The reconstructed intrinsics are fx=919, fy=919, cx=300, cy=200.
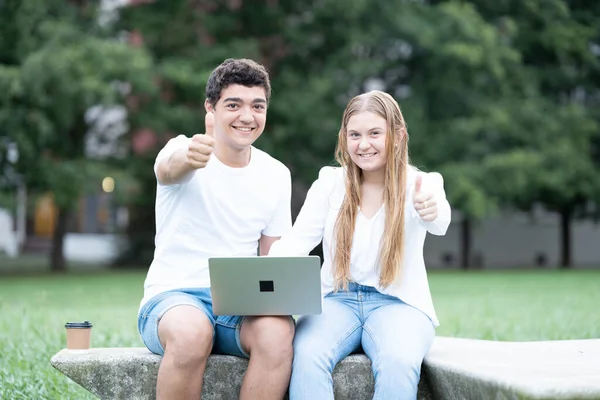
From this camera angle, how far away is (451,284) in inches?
644

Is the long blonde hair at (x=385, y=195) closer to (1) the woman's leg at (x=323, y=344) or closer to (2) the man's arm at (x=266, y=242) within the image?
(1) the woman's leg at (x=323, y=344)

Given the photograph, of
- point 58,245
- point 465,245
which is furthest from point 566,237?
point 58,245

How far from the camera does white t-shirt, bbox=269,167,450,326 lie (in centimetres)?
391

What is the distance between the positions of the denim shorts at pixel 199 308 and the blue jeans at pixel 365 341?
0.27 meters

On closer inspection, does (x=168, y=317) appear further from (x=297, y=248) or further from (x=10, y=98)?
(x=10, y=98)

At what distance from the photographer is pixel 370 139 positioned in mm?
4008

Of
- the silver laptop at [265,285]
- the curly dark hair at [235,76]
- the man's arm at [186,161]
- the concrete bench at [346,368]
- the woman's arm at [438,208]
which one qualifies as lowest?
the concrete bench at [346,368]

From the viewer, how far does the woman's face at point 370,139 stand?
13.1 ft

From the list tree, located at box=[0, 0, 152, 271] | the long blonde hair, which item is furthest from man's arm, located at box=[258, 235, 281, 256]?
tree, located at box=[0, 0, 152, 271]

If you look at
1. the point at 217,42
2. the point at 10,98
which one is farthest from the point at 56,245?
the point at 217,42

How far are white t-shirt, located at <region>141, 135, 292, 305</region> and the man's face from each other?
0.12 metres

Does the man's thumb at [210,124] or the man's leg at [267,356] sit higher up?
the man's thumb at [210,124]

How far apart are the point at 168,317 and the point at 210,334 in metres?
0.18

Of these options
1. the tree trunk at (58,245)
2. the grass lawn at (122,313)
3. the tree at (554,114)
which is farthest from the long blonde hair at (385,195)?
the tree at (554,114)
